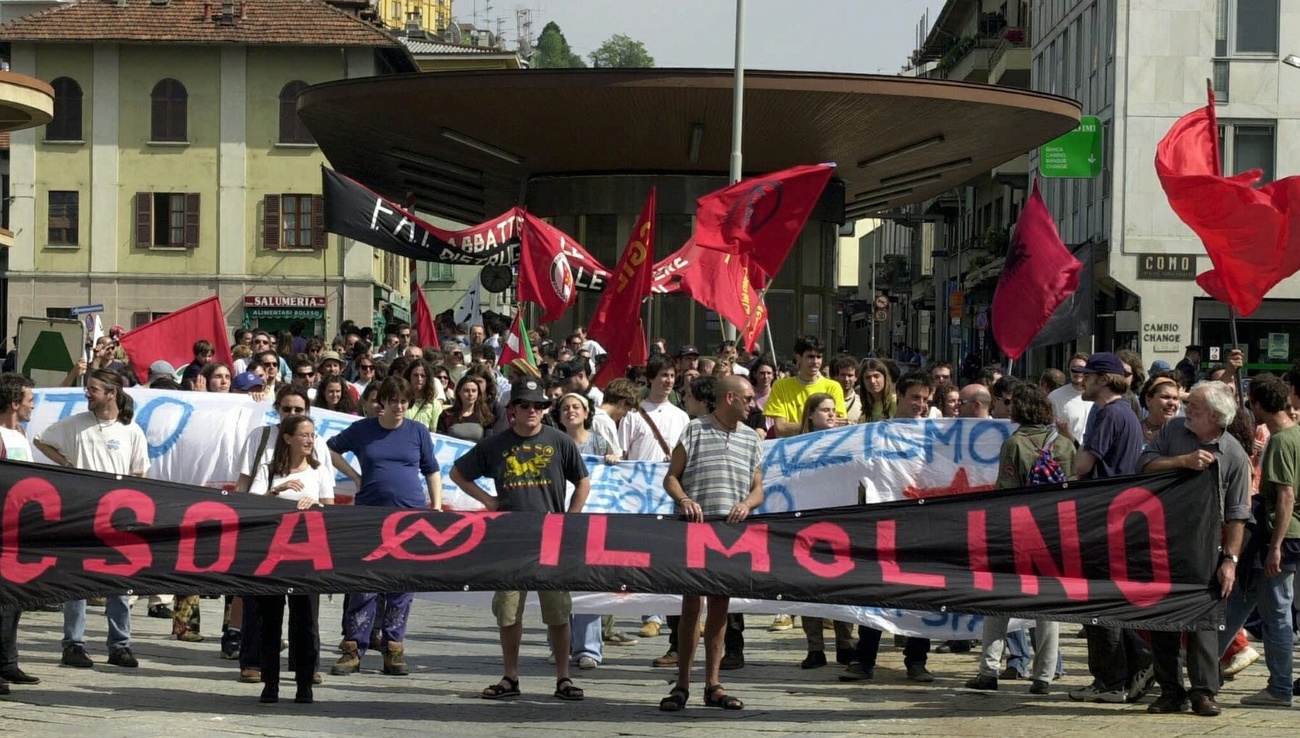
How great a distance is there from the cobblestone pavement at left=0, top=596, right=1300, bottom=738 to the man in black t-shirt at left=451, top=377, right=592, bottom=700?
0.86ft

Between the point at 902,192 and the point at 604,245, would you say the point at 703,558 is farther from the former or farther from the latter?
the point at 902,192

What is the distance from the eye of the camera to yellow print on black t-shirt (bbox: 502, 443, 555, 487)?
417 inches

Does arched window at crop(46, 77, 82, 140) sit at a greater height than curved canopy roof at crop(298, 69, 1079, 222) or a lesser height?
greater

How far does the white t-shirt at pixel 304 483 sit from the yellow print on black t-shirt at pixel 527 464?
115 centimetres

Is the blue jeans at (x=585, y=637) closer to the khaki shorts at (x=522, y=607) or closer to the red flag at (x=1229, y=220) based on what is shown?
the khaki shorts at (x=522, y=607)

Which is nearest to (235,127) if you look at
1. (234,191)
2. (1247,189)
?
(234,191)

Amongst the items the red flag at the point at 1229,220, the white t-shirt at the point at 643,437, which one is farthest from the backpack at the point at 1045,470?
the white t-shirt at the point at 643,437

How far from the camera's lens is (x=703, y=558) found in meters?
9.95

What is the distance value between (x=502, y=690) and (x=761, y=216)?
8786 millimetres

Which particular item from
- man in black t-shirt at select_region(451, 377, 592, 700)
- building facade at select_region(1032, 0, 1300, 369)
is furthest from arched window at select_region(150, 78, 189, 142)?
man in black t-shirt at select_region(451, 377, 592, 700)

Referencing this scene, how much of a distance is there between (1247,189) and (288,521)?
666cm

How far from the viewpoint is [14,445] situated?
36.4 ft

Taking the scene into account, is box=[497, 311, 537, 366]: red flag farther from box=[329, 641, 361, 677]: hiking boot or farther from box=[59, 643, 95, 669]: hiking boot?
box=[59, 643, 95, 669]: hiking boot

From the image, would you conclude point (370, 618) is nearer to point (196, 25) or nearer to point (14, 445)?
point (14, 445)
